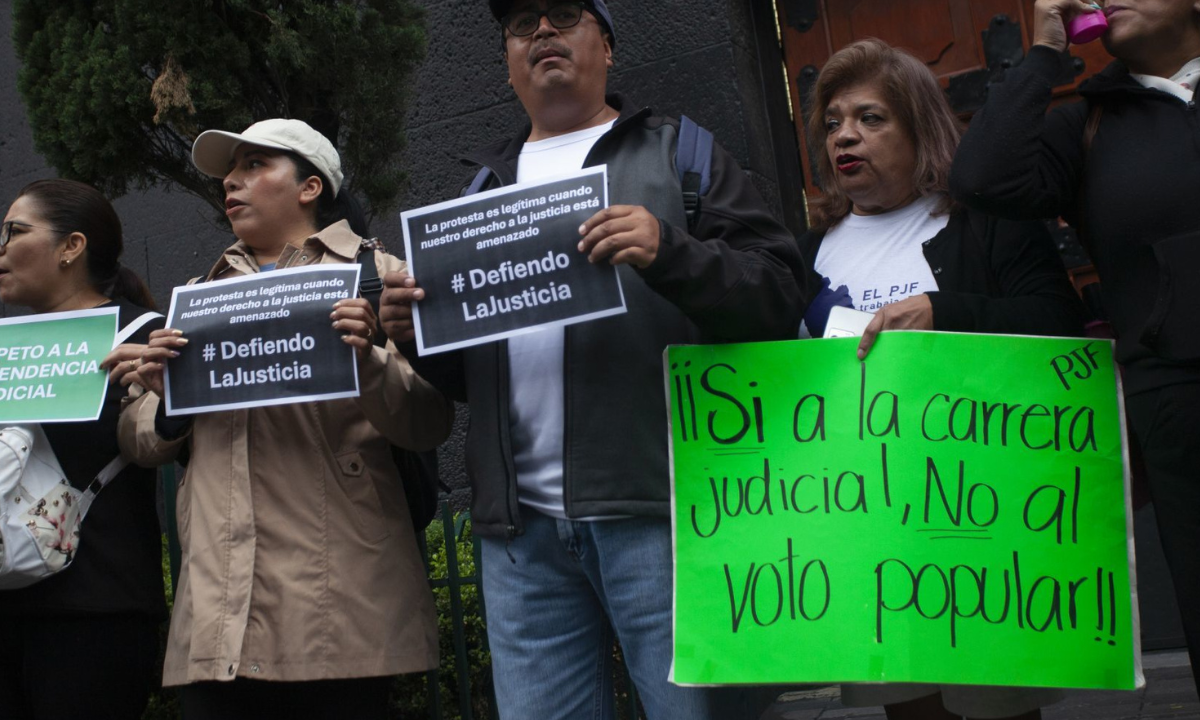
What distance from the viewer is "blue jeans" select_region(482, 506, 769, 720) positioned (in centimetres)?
255

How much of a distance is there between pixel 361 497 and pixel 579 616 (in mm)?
638

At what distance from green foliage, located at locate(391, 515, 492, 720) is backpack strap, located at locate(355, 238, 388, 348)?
1093 millimetres

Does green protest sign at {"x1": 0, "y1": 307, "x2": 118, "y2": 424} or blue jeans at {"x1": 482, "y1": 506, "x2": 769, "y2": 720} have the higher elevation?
green protest sign at {"x1": 0, "y1": 307, "x2": 118, "y2": 424}

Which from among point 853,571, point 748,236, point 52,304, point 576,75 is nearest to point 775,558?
point 853,571

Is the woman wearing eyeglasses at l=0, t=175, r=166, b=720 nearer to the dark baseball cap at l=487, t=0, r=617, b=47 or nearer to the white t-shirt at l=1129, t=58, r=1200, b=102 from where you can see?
the dark baseball cap at l=487, t=0, r=617, b=47

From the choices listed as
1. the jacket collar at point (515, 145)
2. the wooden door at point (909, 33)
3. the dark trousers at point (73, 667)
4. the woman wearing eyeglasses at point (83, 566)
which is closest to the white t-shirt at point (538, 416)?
the jacket collar at point (515, 145)

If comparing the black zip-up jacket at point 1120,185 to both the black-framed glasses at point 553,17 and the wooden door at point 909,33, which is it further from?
the wooden door at point 909,33

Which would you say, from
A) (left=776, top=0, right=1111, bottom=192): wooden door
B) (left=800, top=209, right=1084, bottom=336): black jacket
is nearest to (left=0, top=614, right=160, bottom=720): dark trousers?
(left=800, top=209, right=1084, bottom=336): black jacket


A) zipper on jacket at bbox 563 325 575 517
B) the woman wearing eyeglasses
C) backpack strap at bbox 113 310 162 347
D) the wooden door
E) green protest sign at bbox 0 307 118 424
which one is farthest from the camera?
the wooden door

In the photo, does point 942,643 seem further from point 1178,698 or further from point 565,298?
point 1178,698

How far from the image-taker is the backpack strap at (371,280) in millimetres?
2930

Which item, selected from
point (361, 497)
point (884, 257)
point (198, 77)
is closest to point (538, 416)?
point (361, 497)

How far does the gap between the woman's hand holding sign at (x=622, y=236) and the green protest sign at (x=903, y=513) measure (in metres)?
0.33

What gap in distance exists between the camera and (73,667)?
2994 millimetres
